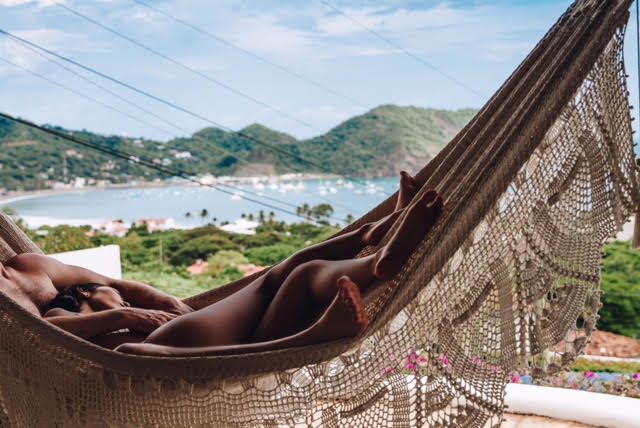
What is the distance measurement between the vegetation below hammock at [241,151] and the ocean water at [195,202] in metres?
0.23

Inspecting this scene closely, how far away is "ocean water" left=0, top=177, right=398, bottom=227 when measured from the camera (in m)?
8.77

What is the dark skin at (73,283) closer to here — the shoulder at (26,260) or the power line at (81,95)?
the shoulder at (26,260)

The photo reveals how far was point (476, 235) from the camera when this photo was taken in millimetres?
1119

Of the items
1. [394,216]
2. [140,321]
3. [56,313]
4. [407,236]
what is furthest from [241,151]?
[407,236]

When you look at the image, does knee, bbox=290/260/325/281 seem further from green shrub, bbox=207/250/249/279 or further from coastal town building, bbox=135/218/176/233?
coastal town building, bbox=135/218/176/233

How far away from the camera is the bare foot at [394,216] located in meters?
1.36

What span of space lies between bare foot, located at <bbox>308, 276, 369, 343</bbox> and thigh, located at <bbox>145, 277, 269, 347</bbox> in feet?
0.90

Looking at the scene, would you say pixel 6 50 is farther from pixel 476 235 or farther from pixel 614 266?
pixel 476 235

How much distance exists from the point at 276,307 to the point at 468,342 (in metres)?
0.37

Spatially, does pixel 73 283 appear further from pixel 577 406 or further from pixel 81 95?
pixel 81 95

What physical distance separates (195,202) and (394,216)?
8698 millimetres

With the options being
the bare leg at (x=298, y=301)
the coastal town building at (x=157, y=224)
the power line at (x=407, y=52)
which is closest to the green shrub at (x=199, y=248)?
the coastal town building at (x=157, y=224)

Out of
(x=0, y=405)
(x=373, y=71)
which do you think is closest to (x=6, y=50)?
(x=373, y=71)

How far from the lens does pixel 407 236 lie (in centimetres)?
112
